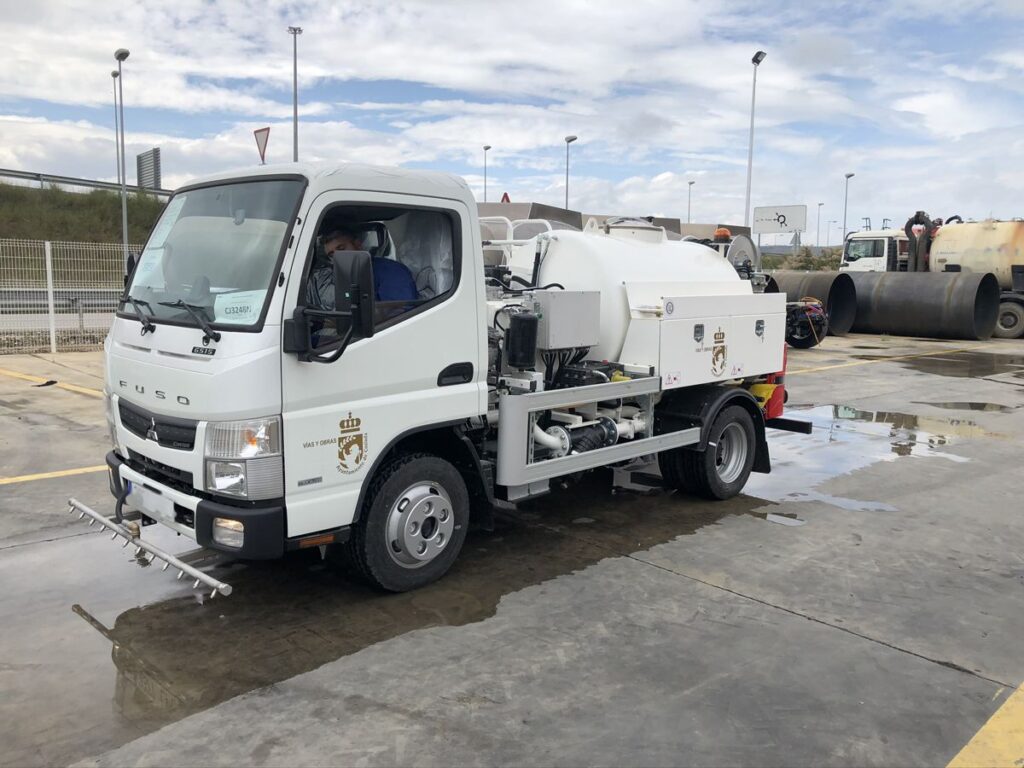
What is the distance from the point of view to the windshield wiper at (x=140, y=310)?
438cm

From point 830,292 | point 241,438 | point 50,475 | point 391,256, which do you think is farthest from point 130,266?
point 830,292

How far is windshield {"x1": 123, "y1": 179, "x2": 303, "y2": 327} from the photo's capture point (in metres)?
4.11

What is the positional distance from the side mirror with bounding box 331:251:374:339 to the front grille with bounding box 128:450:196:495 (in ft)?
3.81

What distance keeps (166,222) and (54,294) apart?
1190 cm

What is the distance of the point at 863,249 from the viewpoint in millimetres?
27844

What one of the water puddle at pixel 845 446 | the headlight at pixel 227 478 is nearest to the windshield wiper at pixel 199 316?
the headlight at pixel 227 478

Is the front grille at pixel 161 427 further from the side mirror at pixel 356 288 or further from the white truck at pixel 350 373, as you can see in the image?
the side mirror at pixel 356 288

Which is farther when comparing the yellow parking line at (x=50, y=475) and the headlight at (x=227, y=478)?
the yellow parking line at (x=50, y=475)

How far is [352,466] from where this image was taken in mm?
4305

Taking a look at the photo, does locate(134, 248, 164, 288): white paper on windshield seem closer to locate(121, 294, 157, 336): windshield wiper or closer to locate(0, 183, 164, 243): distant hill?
locate(121, 294, 157, 336): windshield wiper

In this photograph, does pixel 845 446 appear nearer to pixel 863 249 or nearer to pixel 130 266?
pixel 130 266

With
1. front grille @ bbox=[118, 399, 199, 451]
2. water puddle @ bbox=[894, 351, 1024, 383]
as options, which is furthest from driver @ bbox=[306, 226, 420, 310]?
water puddle @ bbox=[894, 351, 1024, 383]

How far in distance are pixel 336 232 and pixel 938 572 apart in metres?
4.37

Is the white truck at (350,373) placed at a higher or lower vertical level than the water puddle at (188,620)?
higher
